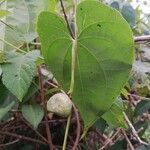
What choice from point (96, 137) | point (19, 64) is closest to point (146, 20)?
point (96, 137)

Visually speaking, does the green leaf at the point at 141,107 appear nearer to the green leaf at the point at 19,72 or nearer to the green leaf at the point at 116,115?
the green leaf at the point at 116,115

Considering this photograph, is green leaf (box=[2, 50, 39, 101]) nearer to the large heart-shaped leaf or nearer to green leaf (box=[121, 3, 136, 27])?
the large heart-shaped leaf

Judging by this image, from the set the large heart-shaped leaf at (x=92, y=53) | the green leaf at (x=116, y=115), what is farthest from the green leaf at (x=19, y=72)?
the green leaf at (x=116, y=115)

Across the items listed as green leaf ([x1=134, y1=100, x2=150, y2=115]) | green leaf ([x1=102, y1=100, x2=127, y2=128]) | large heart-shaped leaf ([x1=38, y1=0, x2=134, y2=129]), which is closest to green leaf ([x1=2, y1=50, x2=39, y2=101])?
large heart-shaped leaf ([x1=38, y1=0, x2=134, y2=129])

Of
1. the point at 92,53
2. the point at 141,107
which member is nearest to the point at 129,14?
the point at 141,107

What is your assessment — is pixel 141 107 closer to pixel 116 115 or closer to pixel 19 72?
pixel 116 115

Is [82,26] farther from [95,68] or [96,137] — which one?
[96,137]
